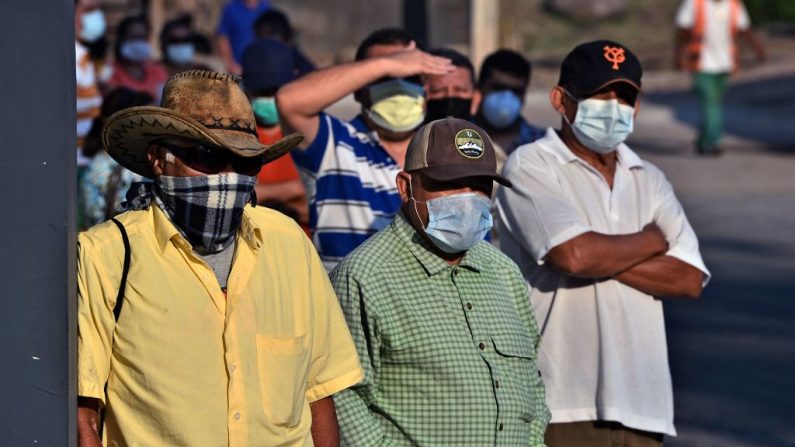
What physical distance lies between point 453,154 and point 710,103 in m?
12.0

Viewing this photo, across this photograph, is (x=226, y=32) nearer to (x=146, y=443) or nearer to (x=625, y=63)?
(x=625, y=63)

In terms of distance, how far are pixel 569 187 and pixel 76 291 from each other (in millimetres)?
2292

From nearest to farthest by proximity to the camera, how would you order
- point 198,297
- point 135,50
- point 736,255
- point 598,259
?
point 198,297 → point 598,259 → point 135,50 → point 736,255

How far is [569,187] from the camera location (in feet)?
16.7

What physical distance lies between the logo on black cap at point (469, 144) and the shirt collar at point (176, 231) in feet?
2.57

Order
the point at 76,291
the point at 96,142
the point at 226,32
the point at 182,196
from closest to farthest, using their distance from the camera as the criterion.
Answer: the point at 76,291
the point at 182,196
the point at 96,142
the point at 226,32

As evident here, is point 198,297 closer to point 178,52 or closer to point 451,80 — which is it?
point 451,80

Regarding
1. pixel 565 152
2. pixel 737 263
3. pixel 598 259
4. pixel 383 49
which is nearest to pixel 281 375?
pixel 598 259

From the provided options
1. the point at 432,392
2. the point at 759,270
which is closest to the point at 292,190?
the point at 432,392

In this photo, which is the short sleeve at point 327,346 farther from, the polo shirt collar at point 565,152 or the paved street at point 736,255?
the paved street at point 736,255

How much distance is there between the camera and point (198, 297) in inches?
135

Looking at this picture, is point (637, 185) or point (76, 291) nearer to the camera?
point (76, 291)

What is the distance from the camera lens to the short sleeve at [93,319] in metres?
3.29

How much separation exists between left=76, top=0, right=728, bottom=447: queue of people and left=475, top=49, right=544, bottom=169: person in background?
0.73m
